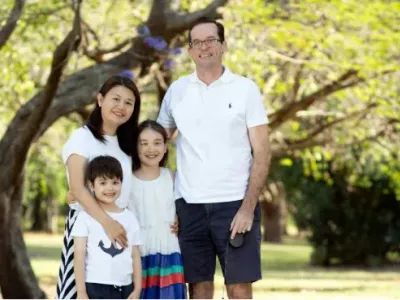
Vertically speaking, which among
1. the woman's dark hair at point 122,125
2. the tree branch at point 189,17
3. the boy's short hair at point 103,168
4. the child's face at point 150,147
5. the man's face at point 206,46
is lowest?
the boy's short hair at point 103,168

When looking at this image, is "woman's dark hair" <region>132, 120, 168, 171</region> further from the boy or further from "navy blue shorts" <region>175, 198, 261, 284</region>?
"navy blue shorts" <region>175, 198, 261, 284</region>

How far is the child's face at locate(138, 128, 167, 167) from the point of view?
6276mm

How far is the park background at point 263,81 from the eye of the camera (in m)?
12.1

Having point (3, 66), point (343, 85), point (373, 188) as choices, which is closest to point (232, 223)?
point (3, 66)

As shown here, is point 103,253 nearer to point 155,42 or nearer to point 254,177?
point 254,177

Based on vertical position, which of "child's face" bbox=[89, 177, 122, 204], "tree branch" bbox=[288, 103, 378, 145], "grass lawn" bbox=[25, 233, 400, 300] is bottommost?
"grass lawn" bbox=[25, 233, 400, 300]

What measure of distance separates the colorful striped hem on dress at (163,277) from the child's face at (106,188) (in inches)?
17.4

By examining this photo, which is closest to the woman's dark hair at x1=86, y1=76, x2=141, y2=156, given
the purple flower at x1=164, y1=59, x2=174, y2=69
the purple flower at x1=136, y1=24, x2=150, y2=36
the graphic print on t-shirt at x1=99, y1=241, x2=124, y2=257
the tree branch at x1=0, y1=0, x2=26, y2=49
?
the graphic print on t-shirt at x1=99, y1=241, x2=124, y2=257

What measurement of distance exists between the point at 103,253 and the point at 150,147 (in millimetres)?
694

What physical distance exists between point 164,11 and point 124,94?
19.8ft

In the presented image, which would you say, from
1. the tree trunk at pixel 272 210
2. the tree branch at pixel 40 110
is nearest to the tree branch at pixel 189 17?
the tree branch at pixel 40 110

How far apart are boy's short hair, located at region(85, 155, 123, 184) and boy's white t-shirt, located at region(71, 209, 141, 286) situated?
0.23 metres

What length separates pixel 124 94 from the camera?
6184 millimetres

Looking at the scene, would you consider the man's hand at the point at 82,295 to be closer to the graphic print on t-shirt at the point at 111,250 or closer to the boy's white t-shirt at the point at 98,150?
the graphic print on t-shirt at the point at 111,250
